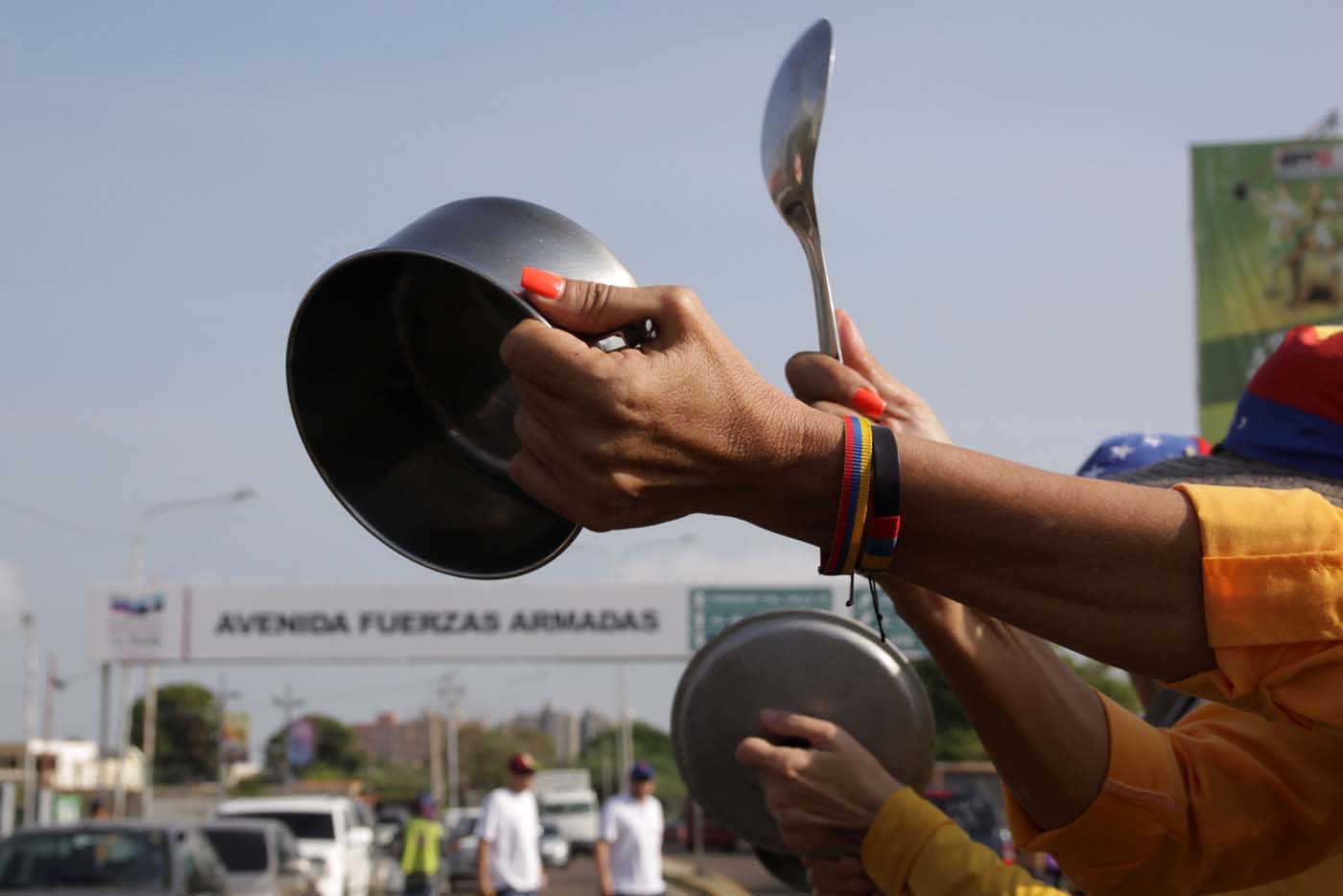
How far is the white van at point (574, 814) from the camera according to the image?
45062mm

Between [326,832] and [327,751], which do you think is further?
[327,751]

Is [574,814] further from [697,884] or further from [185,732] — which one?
[185,732]

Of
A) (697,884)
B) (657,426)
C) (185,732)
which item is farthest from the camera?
(185,732)

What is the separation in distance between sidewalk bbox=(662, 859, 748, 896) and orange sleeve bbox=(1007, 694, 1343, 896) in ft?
69.6

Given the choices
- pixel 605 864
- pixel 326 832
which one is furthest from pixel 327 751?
pixel 605 864

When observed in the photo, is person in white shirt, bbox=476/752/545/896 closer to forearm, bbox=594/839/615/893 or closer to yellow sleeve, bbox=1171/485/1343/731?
forearm, bbox=594/839/615/893

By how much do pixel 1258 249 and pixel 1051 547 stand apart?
55.2 feet

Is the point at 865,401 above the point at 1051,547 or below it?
above

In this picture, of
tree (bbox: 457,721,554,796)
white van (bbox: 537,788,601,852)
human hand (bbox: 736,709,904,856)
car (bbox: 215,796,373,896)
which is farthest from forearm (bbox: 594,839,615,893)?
Answer: tree (bbox: 457,721,554,796)

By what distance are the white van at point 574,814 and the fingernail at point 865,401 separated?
4359cm

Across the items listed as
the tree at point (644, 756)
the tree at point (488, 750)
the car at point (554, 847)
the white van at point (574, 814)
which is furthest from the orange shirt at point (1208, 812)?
the tree at point (488, 750)

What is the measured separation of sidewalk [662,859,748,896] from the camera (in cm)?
2366

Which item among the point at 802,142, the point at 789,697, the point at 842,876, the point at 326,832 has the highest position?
the point at 802,142

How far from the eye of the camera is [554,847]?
39.5m
